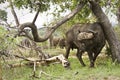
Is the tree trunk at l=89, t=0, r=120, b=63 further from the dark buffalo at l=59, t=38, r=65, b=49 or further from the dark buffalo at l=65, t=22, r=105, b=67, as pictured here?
the dark buffalo at l=59, t=38, r=65, b=49

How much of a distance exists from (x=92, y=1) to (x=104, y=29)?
1322mm

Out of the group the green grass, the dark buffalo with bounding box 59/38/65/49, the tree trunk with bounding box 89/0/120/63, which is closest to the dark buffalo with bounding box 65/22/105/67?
the tree trunk with bounding box 89/0/120/63

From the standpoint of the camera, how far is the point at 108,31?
15930 millimetres

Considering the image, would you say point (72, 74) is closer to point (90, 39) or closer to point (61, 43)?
point (90, 39)

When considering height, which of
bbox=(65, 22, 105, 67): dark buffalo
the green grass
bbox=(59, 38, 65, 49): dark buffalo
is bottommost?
bbox=(59, 38, 65, 49): dark buffalo

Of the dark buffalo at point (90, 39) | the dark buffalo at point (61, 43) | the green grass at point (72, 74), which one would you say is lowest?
the dark buffalo at point (61, 43)

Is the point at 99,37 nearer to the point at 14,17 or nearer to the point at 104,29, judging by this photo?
the point at 104,29

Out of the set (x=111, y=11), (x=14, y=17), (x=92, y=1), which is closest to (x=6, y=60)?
(x=14, y=17)

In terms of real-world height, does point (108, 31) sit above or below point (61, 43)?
above

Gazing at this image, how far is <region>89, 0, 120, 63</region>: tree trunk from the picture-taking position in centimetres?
1589

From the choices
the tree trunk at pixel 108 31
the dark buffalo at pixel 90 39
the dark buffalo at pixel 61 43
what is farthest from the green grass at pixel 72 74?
the dark buffalo at pixel 61 43

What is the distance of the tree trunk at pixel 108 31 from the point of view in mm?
15891

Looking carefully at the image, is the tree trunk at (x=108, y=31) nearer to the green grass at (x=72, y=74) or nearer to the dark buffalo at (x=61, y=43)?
the green grass at (x=72, y=74)

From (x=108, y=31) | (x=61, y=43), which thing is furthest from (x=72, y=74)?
(x=61, y=43)
